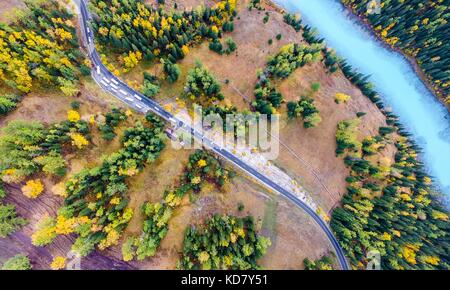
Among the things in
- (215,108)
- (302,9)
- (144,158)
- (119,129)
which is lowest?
(144,158)

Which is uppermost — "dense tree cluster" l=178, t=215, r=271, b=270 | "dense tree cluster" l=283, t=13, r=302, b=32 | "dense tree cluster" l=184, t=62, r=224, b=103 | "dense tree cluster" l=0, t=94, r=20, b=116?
"dense tree cluster" l=283, t=13, r=302, b=32

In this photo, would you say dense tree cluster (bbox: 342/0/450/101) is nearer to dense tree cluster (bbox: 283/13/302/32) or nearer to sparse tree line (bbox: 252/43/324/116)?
dense tree cluster (bbox: 283/13/302/32)

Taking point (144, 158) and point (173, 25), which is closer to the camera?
point (144, 158)

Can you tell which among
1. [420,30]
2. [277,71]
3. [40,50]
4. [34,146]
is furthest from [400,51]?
[34,146]

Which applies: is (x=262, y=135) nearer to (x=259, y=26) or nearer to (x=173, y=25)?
(x=259, y=26)

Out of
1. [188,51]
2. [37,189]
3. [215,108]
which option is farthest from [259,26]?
[37,189]

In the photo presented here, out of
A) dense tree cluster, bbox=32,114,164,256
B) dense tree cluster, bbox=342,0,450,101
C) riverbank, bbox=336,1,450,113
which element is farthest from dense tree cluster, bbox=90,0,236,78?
dense tree cluster, bbox=342,0,450,101

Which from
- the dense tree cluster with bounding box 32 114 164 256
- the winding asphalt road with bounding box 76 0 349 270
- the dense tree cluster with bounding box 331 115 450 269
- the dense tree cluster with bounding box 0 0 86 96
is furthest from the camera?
the dense tree cluster with bounding box 331 115 450 269

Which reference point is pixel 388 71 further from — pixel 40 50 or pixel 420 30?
pixel 40 50
